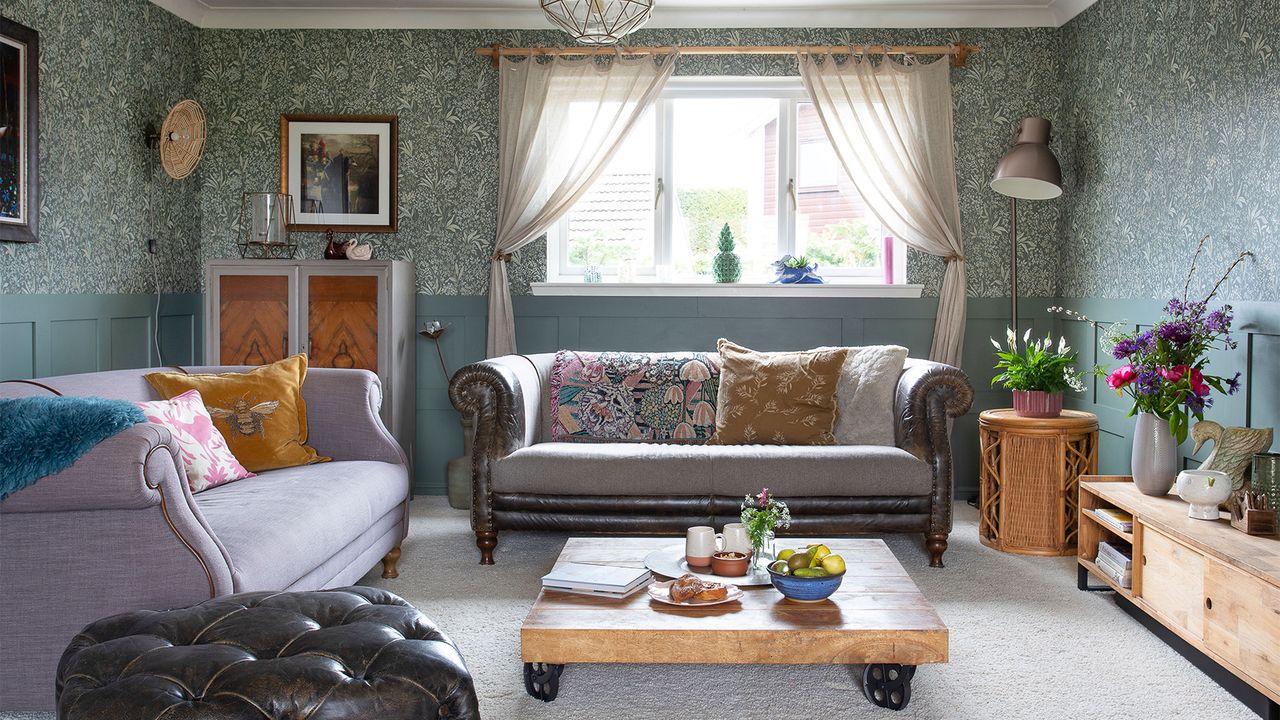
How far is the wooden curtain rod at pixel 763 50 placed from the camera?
5203 mm

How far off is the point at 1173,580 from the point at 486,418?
249 centimetres

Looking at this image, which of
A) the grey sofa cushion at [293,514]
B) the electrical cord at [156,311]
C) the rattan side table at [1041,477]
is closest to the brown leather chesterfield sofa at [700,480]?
the rattan side table at [1041,477]

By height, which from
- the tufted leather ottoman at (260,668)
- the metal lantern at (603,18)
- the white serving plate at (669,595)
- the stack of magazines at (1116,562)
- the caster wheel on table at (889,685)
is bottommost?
the caster wheel on table at (889,685)

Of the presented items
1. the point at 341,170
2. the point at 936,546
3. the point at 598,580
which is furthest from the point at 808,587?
the point at 341,170

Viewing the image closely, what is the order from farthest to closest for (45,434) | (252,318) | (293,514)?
(252,318) → (293,514) → (45,434)

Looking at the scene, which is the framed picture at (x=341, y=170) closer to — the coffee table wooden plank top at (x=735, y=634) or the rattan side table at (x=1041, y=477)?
the rattan side table at (x=1041, y=477)

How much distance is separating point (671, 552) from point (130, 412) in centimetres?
154

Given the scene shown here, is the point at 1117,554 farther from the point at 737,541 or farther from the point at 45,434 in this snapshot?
the point at 45,434

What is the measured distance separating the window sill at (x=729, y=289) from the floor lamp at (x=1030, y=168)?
73 cm

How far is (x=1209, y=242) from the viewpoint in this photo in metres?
3.75

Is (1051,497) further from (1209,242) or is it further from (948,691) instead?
(948,691)

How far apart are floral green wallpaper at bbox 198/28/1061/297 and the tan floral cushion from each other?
1.35 m

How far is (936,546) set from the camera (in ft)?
12.9

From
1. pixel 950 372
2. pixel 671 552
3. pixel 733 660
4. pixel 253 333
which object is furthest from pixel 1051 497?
pixel 253 333
